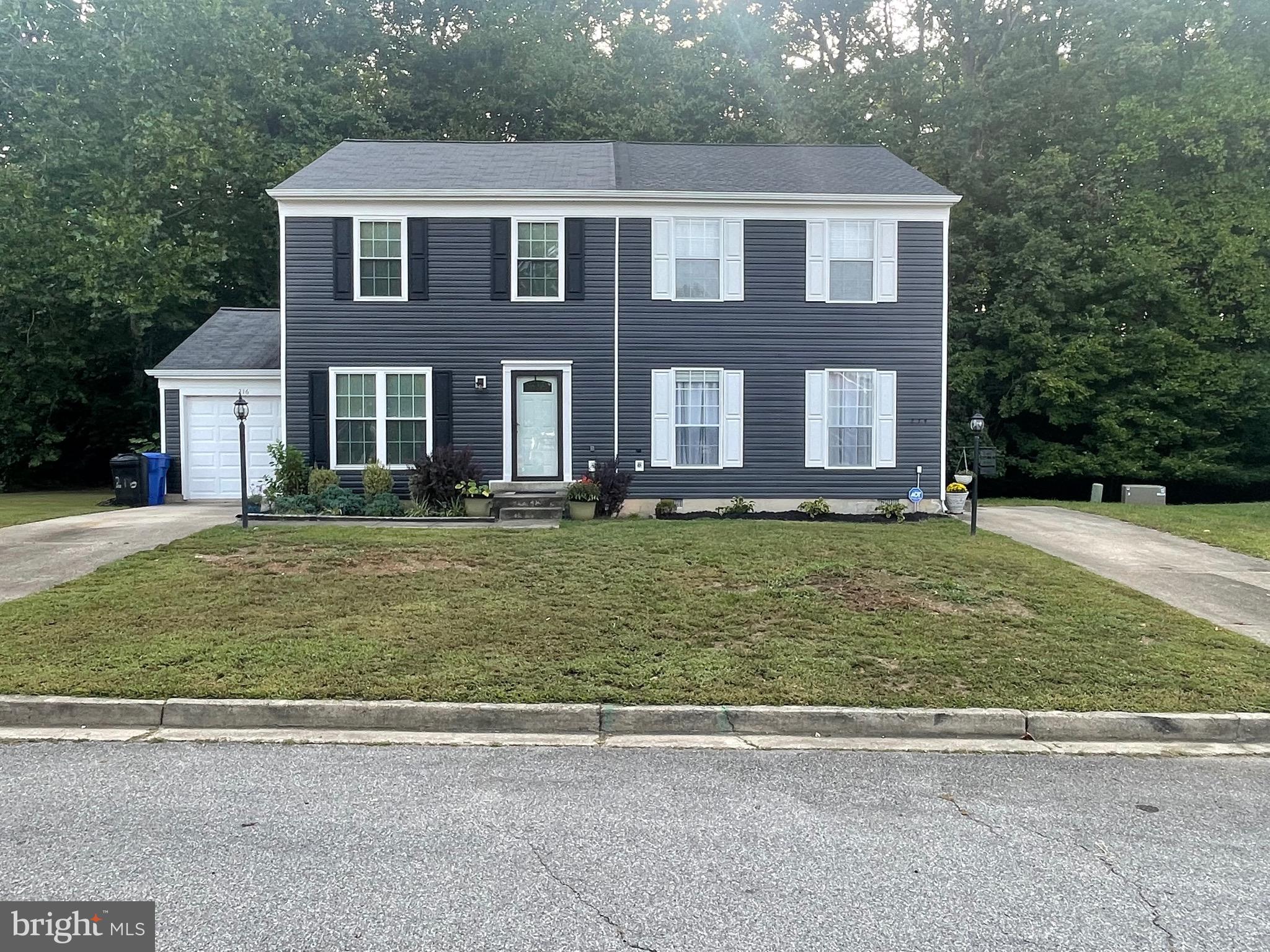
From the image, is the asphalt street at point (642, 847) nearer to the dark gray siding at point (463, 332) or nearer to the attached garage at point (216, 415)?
the dark gray siding at point (463, 332)

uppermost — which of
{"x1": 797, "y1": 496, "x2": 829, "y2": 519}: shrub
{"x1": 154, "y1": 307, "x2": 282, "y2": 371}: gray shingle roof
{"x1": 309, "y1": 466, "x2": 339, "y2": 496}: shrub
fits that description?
{"x1": 154, "y1": 307, "x2": 282, "y2": 371}: gray shingle roof

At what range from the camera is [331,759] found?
4.73 metres

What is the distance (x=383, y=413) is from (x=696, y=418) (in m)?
5.53

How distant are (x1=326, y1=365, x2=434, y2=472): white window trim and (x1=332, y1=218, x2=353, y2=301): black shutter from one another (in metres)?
1.39

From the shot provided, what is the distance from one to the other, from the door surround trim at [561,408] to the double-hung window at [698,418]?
4.85ft

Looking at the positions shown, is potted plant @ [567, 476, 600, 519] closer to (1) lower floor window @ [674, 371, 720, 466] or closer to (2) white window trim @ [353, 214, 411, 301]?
(1) lower floor window @ [674, 371, 720, 466]

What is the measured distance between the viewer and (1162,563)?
10.5 metres

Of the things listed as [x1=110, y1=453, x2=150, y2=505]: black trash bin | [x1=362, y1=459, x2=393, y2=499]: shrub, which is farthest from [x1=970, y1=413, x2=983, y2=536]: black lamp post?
[x1=110, y1=453, x2=150, y2=505]: black trash bin

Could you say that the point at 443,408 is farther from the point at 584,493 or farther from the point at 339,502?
the point at 584,493

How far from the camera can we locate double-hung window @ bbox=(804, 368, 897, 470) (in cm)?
1509

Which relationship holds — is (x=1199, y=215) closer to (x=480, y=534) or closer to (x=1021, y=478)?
(x=1021, y=478)

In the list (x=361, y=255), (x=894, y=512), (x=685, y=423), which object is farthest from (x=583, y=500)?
(x=361, y=255)

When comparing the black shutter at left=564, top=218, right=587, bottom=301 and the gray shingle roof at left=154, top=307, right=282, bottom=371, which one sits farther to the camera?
the gray shingle roof at left=154, top=307, right=282, bottom=371

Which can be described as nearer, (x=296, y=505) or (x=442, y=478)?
(x=296, y=505)
